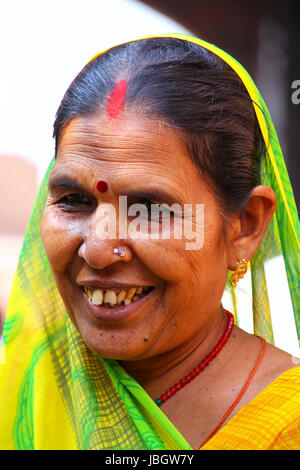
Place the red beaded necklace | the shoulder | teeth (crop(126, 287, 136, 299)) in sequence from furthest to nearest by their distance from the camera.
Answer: the red beaded necklace
teeth (crop(126, 287, 136, 299))
the shoulder

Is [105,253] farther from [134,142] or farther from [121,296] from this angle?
[134,142]

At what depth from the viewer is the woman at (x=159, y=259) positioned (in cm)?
193

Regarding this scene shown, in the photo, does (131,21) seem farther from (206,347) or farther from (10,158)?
(206,347)

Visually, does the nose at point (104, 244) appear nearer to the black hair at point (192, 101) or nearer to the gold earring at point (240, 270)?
the black hair at point (192, 101)

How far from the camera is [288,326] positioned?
2402 millimetres

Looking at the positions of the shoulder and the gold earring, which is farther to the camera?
the gold earring

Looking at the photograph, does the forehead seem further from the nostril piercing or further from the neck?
the neck

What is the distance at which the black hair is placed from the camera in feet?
6.45

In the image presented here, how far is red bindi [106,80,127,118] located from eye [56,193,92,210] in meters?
0.28

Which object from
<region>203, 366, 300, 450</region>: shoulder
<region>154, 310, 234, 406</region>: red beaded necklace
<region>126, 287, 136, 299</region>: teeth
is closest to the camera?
<region>203, 366, 300, 450</region>: shoulder

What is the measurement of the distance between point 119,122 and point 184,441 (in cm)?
99

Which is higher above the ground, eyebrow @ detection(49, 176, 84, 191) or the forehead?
the forehead

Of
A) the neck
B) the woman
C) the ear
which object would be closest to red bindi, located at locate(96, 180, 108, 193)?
the woman

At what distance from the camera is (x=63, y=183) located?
2.05 meters
